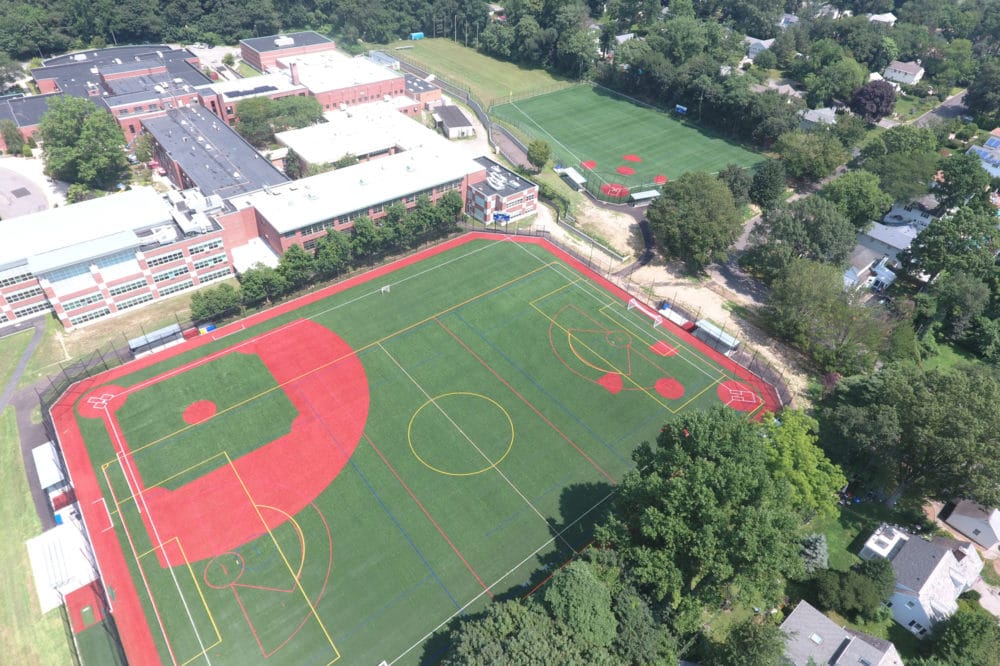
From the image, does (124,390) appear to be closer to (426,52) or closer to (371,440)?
(371,440)

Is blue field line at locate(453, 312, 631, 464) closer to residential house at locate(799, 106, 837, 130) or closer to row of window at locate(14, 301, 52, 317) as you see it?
row of window at locate(14, 301, 52, 317)

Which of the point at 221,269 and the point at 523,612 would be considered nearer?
the point at 523,612

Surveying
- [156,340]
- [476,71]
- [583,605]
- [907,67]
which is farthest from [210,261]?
[907,67]

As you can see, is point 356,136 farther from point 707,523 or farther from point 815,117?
point 815,117

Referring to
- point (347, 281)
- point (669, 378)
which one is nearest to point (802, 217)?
point (669, 378)

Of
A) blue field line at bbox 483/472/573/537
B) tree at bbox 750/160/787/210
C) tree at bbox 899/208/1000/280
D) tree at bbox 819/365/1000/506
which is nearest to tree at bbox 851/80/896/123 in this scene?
tree at bbox 750/160/787/210

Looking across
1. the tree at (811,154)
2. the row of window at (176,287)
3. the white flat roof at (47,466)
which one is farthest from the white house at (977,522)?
the row of window at (176,287)

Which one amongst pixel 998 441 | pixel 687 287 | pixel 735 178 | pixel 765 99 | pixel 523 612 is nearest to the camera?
pixel 523 612
